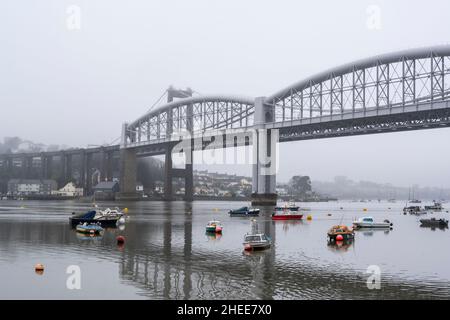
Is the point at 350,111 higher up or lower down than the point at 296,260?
higher up

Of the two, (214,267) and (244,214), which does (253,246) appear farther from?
(244,214)

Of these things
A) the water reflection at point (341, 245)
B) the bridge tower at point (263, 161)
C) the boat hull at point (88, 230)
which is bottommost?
the water reflection at point (341, 245)

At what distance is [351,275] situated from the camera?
3070cm

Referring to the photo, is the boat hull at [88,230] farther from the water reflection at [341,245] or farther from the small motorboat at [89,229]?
the water reflection at [341,245]

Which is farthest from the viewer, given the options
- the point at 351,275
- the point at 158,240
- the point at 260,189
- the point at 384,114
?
the point at 260,189

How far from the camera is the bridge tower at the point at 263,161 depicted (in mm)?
140062

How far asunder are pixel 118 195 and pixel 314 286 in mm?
175754

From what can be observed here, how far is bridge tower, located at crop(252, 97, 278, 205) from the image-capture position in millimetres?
140062

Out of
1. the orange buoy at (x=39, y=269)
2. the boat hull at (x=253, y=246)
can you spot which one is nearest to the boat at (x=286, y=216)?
the boat hull at (x=253, y=246)

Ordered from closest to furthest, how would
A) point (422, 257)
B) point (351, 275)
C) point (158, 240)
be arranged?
point (351, 275)
point (422, 257)
point (158, 240)

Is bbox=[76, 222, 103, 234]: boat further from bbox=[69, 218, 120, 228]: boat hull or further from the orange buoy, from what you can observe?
the orange buoy

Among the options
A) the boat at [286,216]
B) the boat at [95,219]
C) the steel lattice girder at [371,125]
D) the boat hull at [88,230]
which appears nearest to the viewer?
the boat hull at [88,230]
